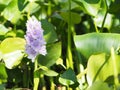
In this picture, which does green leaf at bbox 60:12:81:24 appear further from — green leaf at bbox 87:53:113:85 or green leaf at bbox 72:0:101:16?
green leaf at bbox 87:53:113:85

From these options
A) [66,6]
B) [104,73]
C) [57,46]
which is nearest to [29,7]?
[66,6]

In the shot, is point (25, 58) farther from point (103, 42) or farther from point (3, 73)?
point (103, 42)

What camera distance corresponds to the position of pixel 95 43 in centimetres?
A: 81

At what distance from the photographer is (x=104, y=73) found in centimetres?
74

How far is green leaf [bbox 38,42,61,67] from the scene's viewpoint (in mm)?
836

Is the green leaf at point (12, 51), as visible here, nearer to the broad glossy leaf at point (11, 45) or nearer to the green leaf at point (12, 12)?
the broad glossy leaf at point (11, 45)

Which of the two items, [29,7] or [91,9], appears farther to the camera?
[29,7]

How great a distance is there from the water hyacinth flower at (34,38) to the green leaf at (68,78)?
7cm

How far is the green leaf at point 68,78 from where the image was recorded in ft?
2.56

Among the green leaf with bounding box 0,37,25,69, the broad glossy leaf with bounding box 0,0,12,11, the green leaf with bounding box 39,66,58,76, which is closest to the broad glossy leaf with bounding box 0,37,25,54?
the green leaf with bounding box 0,37,25,69

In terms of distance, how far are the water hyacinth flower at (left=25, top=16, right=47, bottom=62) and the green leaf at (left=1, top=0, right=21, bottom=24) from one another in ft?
0.88

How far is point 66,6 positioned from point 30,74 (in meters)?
0.22

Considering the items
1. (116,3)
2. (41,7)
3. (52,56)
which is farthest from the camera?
(41,7)

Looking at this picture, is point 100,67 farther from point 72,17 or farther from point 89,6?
point 72,17
